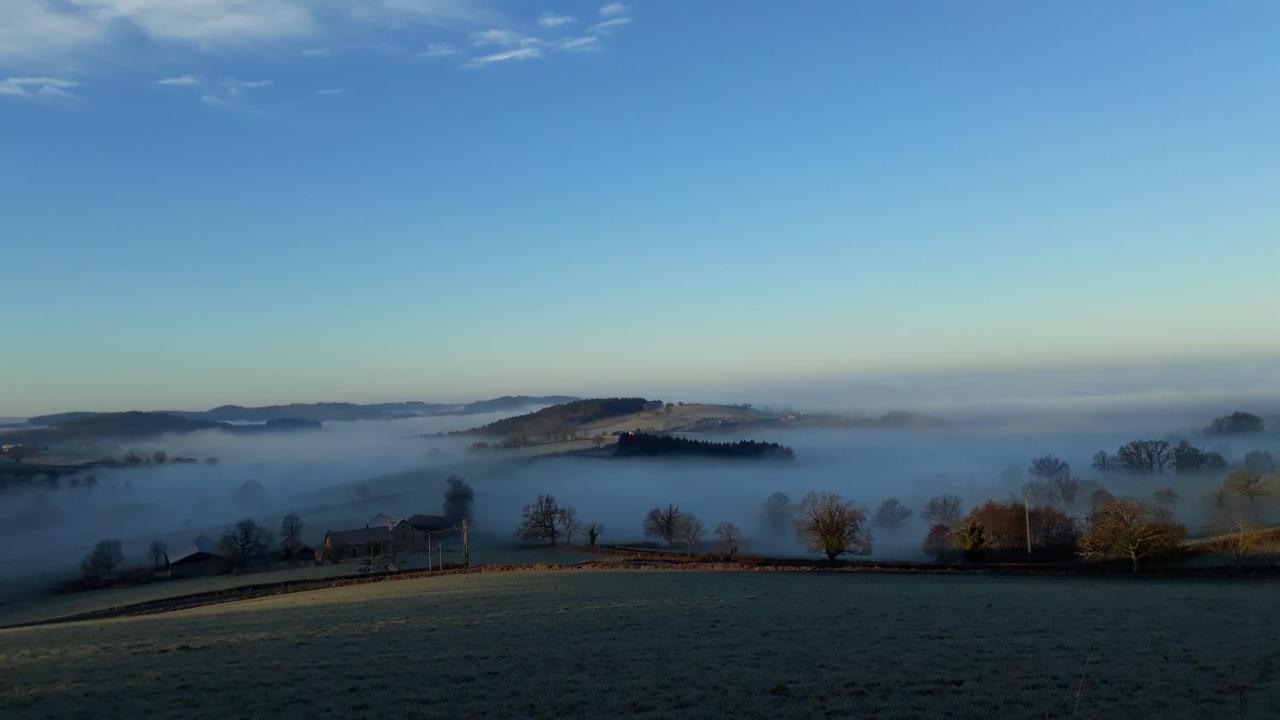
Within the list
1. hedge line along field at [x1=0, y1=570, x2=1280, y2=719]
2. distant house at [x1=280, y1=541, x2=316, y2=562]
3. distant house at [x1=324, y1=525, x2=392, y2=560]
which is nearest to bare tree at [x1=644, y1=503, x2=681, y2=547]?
distant house at [x1=324, y1=525, x2=392, y2=560]

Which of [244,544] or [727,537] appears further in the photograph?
[244,544]

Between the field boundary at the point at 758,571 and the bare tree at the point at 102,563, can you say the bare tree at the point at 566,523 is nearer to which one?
the field boundary at the point at 758,571

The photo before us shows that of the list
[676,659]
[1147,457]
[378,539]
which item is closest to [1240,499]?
[1147,457]

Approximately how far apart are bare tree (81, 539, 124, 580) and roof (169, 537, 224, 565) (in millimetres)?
5651

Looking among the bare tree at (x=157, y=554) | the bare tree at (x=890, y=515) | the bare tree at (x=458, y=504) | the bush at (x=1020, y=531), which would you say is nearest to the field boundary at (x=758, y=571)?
the bush at (x=1020, y=531)

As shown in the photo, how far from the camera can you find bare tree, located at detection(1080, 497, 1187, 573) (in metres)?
50.0

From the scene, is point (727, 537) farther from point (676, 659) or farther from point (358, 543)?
point (676, 659)

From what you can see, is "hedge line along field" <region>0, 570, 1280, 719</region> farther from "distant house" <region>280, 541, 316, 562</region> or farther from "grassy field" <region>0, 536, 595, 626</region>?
"distant house" <region>280, 541, 316, 562</region>

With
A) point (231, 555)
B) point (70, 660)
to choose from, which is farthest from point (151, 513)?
point (70, 660)

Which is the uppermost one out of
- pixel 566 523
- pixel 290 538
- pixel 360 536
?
pixel 566 523

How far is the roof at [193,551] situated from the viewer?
3519 inches

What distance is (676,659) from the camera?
18.9 meters

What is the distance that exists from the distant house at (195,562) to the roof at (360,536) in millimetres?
11822

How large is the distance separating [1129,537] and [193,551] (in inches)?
3741
